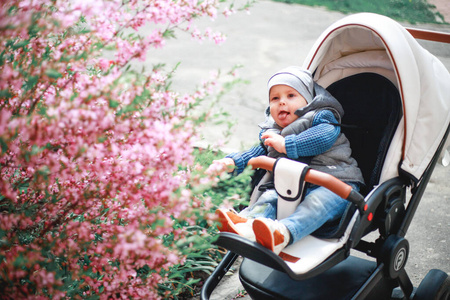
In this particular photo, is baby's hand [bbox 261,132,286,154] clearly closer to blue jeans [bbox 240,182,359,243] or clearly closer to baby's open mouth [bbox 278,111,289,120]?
baby's open mouth [bbox 278,111,289,120]

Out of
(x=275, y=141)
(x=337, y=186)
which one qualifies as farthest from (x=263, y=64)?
(x=337, y=186)

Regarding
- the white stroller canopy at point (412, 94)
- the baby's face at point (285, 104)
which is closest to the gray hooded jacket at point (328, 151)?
the baby's face at point (285, 104)

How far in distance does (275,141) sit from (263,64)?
14.7ft

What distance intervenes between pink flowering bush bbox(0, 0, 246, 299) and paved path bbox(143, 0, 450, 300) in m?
1.34

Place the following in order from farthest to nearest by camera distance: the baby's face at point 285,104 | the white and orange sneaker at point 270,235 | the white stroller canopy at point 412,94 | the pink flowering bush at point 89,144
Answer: the baby's face at point 285,104 → the white stroller canopy at point 412,94 → the white and orange sneaker at point 270,235 → the pink flowering bush at point 89,144

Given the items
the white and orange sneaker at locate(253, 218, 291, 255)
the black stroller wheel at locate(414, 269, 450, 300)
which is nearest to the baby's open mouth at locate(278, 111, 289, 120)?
the white and orange sneaker at locate(253, 218, 291, 255)

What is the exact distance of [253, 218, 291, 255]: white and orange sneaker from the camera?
2.12 meters

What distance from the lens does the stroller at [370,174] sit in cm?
227

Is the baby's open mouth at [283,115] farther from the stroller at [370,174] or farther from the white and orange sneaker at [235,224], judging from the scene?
the white and orange sneaker at [235,224]

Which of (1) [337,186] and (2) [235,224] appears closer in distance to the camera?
(1) [337,186]

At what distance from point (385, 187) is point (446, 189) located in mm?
2106

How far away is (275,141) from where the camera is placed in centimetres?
265

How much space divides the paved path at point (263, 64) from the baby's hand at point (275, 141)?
0.48 metres

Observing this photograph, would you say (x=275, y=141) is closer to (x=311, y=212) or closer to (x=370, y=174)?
(x=311, y=212)
